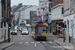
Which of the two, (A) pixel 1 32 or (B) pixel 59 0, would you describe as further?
(B) pixel 59 0

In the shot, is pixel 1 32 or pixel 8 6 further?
pixel 8 6

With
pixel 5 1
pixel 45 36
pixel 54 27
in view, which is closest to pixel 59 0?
pixel 54 27

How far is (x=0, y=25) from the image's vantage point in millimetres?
27578

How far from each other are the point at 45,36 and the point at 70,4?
856 centimetres

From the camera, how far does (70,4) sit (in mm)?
29109

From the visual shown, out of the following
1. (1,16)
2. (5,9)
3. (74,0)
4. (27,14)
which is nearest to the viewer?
(74,0)

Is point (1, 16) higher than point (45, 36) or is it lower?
higher

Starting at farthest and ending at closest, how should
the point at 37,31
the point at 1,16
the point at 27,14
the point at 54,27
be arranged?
the point at 27,14
the point at 54,27
the point at 37,31
the point at 1,16

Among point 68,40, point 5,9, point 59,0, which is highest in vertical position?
Result: point 59,0

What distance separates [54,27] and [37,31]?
29332 millimetres

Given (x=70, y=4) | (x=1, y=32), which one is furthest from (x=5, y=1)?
(x=70, y=4)

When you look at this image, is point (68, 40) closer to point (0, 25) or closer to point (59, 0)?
point (0, 25)

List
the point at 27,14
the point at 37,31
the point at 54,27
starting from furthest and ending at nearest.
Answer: the point at 27,14
the point at 54,27
the point at 37,31

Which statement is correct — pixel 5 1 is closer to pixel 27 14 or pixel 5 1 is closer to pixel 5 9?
pixel 5 9
